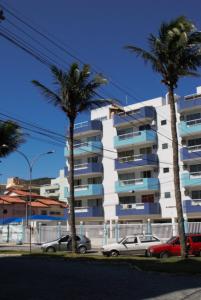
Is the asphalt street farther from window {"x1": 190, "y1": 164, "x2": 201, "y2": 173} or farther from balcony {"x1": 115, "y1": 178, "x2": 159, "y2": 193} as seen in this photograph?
balcony {"x1": 115, "y1": 178, "x2": 159, "y2": 193}

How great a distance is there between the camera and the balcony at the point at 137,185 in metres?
57.1

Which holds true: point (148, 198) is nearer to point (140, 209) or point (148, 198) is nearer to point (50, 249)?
point (140, 209)

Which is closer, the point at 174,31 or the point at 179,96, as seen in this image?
the point at 174,31

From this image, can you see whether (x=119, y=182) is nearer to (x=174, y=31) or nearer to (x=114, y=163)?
(x=114, y=163)

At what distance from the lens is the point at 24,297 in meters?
12.0

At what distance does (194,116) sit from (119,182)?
12.5m

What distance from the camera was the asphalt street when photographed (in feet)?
40.4

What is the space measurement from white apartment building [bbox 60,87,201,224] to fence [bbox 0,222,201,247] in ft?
31.0

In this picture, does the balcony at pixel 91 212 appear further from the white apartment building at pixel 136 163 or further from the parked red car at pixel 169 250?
the parked red car at pixel 169 250

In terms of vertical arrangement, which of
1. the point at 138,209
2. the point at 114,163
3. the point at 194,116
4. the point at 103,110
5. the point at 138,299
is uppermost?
the point at 103,110

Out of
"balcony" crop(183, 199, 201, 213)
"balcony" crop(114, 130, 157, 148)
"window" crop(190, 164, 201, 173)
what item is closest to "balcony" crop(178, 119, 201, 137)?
"window" crop(190, 164, 201, 173)

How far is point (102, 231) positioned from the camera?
4538 centimetres

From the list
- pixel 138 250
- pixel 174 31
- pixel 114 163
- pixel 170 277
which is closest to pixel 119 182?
pixel 114 163

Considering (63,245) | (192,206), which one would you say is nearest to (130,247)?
(63,245)
